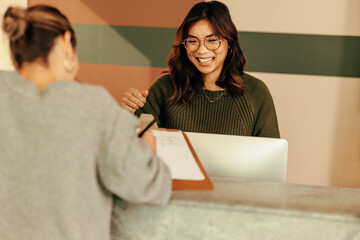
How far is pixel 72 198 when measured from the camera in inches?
27.1

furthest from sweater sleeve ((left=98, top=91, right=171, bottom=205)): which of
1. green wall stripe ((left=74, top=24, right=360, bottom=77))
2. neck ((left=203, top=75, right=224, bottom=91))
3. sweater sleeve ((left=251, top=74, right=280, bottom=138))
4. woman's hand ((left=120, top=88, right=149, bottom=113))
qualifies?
green wall stripe ((left=74, top=24, right=360, bottom=77))

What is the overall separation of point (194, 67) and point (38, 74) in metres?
1.30

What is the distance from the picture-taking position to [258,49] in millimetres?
2670

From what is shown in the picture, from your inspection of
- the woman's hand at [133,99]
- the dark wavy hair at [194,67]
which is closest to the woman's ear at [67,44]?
the woman's hand at [133,99]

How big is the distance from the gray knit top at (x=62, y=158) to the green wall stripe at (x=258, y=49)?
6.96 ft

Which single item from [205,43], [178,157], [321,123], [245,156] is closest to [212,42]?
[205,43]

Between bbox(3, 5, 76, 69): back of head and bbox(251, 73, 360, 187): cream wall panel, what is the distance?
213 cm

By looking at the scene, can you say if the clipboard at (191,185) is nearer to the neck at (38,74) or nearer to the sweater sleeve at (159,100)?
the neck at (38,74)

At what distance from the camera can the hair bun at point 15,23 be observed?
717 mm

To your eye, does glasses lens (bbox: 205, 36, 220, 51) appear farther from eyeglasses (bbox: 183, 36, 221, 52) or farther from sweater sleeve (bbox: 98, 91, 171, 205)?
sweater sleeve (bbox: 98, 91, 171, 205)

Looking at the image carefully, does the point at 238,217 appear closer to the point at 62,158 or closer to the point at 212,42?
the point at 62,158

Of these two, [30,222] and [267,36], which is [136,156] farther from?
[267,36]

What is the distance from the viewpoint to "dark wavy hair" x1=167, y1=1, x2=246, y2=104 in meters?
1.77

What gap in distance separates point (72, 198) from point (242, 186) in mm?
435
